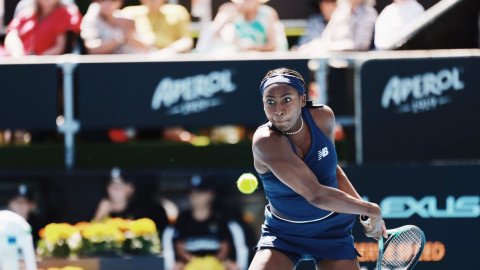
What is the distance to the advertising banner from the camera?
29.4ft

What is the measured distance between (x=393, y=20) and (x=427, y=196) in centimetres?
164

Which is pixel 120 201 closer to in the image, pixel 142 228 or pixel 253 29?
pixel 142 228

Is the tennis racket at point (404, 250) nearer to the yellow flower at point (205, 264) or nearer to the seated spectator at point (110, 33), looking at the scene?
the yellow flower at point (205, 264)

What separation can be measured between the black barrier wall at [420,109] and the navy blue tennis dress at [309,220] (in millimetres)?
3124

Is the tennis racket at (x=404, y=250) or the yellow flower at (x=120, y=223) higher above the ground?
the tennis racket at (x=404, y=250)

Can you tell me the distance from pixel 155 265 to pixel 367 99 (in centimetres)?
202

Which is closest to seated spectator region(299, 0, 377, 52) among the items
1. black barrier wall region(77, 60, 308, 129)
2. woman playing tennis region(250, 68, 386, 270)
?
black barrier wall region(77, 60, 308, 129)

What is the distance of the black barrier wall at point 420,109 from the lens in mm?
8906

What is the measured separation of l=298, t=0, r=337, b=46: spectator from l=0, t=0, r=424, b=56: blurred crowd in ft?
1.05

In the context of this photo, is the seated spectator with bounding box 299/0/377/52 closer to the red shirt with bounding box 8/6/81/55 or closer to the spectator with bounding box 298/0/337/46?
the spectator with bounding box 298/0/337/46

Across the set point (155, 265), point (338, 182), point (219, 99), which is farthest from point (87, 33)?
point (338, 182)

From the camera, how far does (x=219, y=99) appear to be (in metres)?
8.97

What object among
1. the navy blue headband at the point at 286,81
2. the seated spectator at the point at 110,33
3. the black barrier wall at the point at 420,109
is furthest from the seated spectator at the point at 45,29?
the navy blue headband at the point at 286,81

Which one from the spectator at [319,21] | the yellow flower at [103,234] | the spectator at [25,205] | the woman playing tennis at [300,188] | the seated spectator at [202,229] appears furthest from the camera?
the spectator at [319,21]
